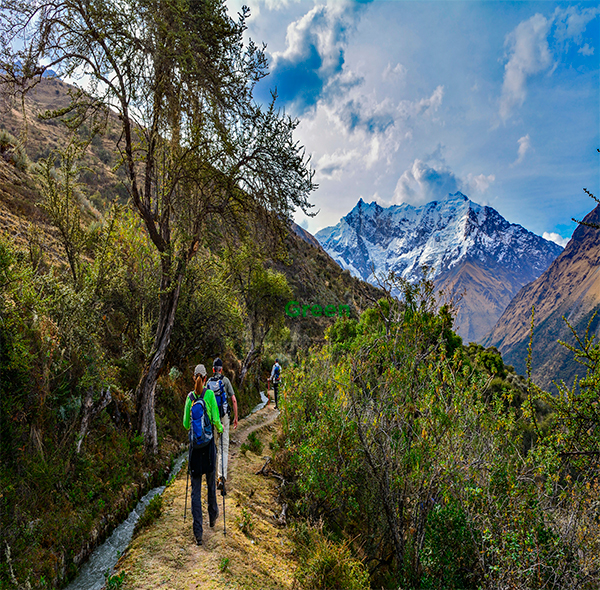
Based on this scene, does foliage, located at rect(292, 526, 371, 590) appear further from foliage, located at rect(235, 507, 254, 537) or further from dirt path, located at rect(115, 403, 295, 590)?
foliage, located at rect(235, 507, 254, 537)

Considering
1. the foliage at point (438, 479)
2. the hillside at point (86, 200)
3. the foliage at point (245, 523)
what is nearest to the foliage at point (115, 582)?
the foliage at point (245, 523)

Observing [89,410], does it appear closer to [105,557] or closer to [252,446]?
[105,557]

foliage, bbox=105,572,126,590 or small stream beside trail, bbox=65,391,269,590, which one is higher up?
foliage, bbox=105,572,126,590

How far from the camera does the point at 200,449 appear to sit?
4863 mm

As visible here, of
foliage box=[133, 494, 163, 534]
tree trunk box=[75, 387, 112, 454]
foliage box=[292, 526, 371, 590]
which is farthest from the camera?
tree trunk box=[75, 387, 112, 454]

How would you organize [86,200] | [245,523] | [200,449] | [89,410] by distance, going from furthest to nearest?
1. [86,200]
2. [89,410]
3. [245,523]
4. [200,449]

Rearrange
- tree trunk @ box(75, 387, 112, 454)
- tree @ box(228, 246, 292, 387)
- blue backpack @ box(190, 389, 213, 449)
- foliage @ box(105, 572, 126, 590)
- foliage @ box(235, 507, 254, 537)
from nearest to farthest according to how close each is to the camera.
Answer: foliage @ box(105, 572, 126, 590) < blue backpack @ box(190, 389, 213, 449) < foliage @ box(235, 507, 254, 537) < tree trunk @ box(75, 387, 112, 454) < tree @ box(228, 246, 292, 387)

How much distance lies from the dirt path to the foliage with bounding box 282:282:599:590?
1164 millimetres

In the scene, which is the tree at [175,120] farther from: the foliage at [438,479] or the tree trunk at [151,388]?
the foliage at [438,479]

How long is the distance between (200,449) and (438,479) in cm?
349

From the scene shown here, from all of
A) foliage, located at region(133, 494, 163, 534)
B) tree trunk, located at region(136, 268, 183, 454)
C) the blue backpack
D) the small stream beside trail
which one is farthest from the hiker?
tree trunk, located at region(136, 268, 183, 454)

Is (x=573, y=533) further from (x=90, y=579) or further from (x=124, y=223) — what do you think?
(x=124, y=223)

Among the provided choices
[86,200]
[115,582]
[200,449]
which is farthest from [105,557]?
[86,200]

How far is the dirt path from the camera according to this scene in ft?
13.4
